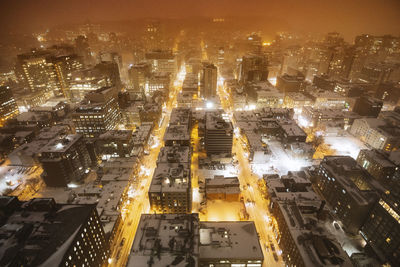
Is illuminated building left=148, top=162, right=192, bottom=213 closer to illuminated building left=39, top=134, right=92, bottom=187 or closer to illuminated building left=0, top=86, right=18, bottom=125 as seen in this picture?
illuminated building left=39, top=134, right=92, bottom=187

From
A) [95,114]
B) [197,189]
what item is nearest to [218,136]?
[197,189]

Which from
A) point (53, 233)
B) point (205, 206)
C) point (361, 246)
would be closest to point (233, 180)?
point (205, 206)

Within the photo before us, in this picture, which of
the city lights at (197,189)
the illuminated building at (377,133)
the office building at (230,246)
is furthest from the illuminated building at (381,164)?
the office building at (230,246)

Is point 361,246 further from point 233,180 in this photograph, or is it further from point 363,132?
point 363,132

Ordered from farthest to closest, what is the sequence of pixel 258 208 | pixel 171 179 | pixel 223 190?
pixel 223 190 < pixel 258 208 < pixel 171 179

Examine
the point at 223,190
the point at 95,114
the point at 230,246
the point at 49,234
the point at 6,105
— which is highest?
the point at 49,234

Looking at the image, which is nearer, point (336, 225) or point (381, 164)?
point (336, 225)

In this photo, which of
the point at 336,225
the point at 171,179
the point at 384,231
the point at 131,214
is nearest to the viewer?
the point at 384,231

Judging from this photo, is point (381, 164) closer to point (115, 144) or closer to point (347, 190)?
point (347, 190)

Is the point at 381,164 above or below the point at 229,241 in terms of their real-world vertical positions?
above
